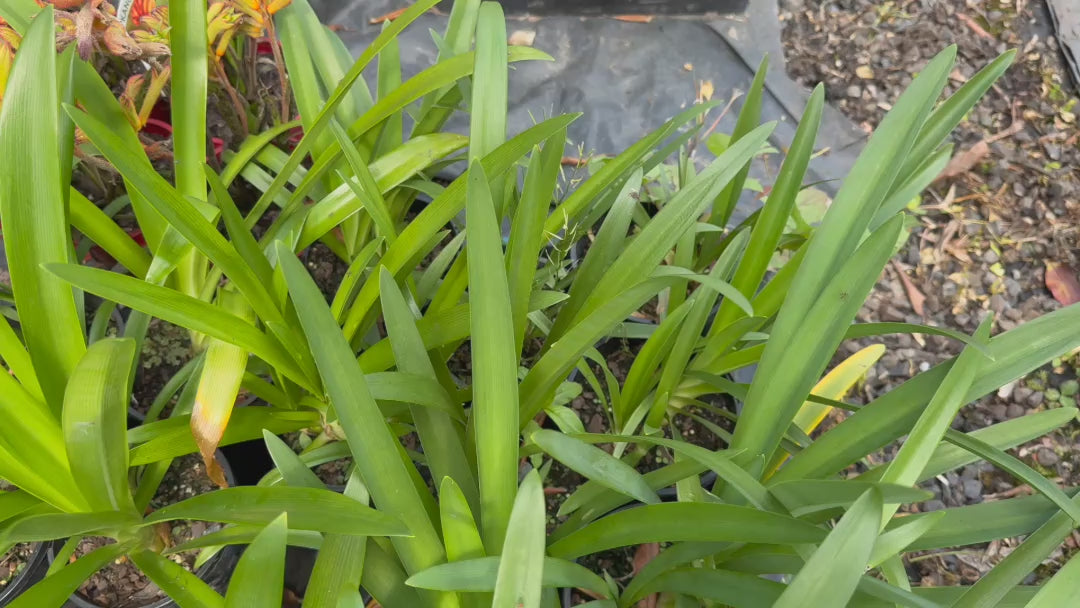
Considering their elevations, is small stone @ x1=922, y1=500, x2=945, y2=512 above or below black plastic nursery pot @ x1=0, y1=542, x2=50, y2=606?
below

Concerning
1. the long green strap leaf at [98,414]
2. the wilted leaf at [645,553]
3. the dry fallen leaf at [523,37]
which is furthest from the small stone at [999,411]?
the long green strap leaf at [98,414]

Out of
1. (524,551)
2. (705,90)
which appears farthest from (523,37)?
(524,551)

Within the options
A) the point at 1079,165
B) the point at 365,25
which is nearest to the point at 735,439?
the point at 365,25

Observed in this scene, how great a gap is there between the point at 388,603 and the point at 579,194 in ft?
1.58

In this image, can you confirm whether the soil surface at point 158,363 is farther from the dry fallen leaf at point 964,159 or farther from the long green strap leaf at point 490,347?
the dry fallen leaf at point 964,159

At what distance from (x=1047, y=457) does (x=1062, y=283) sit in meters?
0.44

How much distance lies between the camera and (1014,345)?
1.91 feet

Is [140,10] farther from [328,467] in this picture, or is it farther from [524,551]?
[524,551]

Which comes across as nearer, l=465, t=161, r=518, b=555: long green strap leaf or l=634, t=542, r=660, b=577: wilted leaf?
l=465, t=161, r=518, b=555: long green strap leaf

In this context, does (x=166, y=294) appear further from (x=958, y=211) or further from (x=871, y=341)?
(x=958, y=211)

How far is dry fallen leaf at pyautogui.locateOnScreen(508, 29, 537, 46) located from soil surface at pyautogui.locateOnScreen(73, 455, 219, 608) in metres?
1.24

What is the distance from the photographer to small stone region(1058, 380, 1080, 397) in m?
1.32

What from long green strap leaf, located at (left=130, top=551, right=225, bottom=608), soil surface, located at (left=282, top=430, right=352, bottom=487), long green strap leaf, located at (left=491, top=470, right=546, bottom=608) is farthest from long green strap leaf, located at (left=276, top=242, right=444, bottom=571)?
soil surface, located at (left=282, top=430, right=352, bottom=487)

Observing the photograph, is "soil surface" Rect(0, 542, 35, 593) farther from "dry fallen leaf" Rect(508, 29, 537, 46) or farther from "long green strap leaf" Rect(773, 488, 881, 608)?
"dry fallen leaf" Rect(508, 29, 537, 46)
